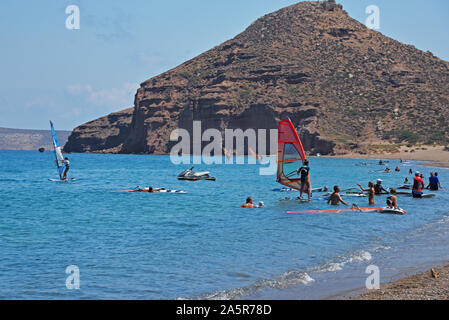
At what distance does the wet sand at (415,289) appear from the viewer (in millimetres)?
8409

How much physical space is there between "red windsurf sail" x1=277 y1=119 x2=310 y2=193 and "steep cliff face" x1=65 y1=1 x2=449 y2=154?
90.7 metres

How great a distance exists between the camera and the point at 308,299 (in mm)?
9031

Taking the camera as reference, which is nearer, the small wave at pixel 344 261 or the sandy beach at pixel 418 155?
the small wave at pixel 344 261

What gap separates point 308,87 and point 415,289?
420 feet

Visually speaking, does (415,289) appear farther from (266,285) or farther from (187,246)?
(187,246)

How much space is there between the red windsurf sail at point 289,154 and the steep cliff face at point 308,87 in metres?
90.7

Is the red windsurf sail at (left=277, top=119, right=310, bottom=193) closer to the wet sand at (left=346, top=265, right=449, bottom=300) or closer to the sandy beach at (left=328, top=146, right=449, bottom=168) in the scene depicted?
the wet sand at (left=346, top=265, right=449, bottom=300)

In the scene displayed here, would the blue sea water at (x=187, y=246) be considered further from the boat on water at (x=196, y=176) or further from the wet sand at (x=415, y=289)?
the boat on water at (x=196, y=176)

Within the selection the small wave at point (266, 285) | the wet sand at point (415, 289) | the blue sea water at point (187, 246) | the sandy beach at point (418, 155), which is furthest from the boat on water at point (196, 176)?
the sandy beach at point (418, 155)

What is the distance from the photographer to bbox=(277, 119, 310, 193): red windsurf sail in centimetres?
2667

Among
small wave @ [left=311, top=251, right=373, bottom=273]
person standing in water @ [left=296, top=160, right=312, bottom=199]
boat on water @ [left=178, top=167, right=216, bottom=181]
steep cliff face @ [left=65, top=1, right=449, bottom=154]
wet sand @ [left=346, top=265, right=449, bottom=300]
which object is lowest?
boat on water @ [left=178, top=167, right=216, bottom=181]

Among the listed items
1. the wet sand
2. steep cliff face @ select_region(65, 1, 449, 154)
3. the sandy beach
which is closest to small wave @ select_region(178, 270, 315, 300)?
the wet sand

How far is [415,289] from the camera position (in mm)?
8938

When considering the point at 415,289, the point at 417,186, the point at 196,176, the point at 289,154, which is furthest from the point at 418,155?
the point at 415,289
